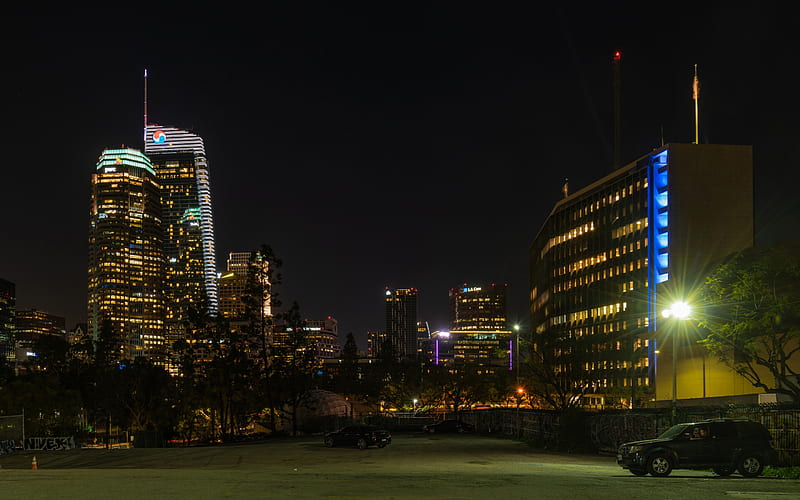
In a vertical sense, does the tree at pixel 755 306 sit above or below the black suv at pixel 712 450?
above

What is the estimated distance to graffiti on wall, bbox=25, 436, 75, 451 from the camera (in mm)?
47500

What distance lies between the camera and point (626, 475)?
2562cm

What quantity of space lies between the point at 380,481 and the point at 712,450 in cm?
1093

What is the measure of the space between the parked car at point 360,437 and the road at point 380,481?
7.05 metres

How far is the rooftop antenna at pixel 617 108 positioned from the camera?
16950 cm

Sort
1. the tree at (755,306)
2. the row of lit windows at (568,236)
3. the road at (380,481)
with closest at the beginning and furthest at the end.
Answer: the road at (380,481) → the tree at (755,306) → the row of lit windows at (568,236)

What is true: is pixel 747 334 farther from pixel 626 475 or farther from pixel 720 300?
pixel 626 475

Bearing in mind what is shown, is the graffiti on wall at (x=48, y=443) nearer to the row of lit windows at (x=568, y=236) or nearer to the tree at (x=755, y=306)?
the tree at (x=755, y=306)

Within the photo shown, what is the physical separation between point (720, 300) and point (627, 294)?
106 m

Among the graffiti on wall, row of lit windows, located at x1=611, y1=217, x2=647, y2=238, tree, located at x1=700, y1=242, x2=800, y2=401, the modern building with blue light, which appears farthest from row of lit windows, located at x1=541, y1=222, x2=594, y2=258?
the graffiti on wall

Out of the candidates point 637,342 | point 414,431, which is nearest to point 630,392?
point 637,342

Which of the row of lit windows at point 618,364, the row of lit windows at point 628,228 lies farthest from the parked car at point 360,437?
the row of lit windows at point 628,228

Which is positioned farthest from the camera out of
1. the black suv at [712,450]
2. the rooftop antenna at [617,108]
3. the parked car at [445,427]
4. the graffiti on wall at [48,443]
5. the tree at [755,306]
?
the rooftop antenna at [617,108]

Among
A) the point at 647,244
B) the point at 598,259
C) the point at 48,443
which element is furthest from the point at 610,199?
the point at 48,443
